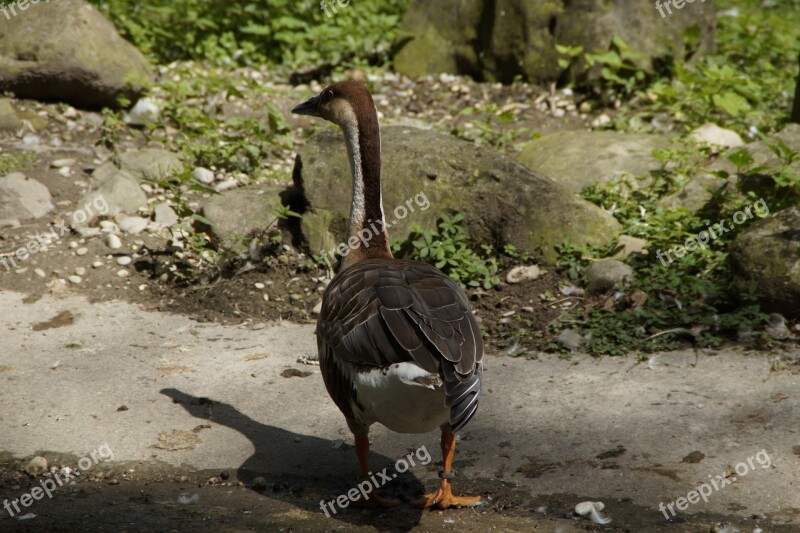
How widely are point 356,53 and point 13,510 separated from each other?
789cm

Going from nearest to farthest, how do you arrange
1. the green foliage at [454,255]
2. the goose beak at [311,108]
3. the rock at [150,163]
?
the goose beak at [311,108]
the green foliage at [454,255]
the rock at [150,163]

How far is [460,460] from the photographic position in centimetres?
442

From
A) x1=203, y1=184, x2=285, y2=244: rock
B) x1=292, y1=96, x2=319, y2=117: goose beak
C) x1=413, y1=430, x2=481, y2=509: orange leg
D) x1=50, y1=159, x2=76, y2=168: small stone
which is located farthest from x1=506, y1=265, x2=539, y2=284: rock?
x1=50, y1=159, x2=76, y2=168: small stone

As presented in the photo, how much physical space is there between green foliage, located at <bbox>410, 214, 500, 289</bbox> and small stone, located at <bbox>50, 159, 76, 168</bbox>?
3438 mm

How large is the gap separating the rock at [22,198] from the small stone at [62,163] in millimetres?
409

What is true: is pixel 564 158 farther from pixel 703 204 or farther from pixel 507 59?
pixel 507 59

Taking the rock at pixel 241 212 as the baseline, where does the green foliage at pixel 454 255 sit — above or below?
below

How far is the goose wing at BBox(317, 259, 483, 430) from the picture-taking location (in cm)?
349

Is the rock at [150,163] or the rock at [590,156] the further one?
the rock at [150,163]

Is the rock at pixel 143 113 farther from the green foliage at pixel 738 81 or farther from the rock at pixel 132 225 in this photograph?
the green foliage at pixel 738 81

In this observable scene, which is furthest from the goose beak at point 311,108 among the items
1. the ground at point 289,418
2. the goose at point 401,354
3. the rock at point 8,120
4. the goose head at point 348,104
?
the rock at point 8,120

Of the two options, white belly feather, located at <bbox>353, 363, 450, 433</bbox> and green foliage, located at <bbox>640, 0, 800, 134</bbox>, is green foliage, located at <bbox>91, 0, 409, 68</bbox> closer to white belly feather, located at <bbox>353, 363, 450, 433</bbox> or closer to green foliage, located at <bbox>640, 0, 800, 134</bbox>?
green foliage, located at <bbox>640, 0, 800, 134</bbox>

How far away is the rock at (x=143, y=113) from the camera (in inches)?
345

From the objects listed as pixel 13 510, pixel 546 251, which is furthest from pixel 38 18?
pixel 13 510
